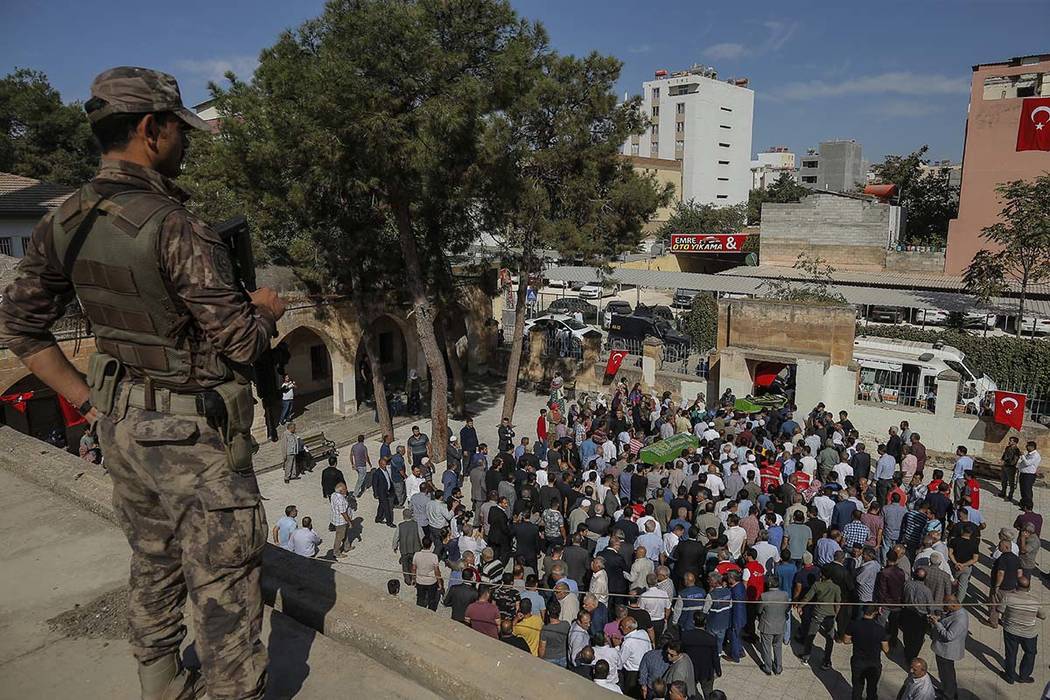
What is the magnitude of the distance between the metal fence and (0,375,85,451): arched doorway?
711 inches

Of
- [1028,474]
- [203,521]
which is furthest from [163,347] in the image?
[1028,474]

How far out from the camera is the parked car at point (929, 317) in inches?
1099

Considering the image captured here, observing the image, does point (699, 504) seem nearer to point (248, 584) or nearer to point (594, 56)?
point (248, 584)

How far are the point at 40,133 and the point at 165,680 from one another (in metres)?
35.2

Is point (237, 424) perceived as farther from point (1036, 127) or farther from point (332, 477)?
point (1036, 127)

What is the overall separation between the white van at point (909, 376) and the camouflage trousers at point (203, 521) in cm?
1659

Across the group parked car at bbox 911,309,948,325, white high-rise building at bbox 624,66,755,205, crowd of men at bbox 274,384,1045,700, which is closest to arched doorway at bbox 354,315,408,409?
crowd of men at bbox 274,384,1045,700

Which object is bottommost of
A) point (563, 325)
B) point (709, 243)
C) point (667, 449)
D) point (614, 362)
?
point (667, 449)

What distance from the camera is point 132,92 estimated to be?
2.37 meters

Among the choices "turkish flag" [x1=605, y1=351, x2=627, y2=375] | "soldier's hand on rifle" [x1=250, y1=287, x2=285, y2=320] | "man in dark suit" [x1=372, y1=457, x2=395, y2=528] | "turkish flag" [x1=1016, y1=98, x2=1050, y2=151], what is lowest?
"man in dark suit" [x1=372, y1=457, x2=395, y2=528]

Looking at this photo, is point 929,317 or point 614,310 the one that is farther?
point 614,310

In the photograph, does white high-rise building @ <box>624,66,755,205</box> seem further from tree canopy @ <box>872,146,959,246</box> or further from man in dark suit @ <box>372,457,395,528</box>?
man in dark suit @ <box>372,457,395,528</box>

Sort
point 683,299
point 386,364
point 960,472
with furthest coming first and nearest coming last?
point 683,299 → point 386,364 → point 960,472

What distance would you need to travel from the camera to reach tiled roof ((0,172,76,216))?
857 inches
